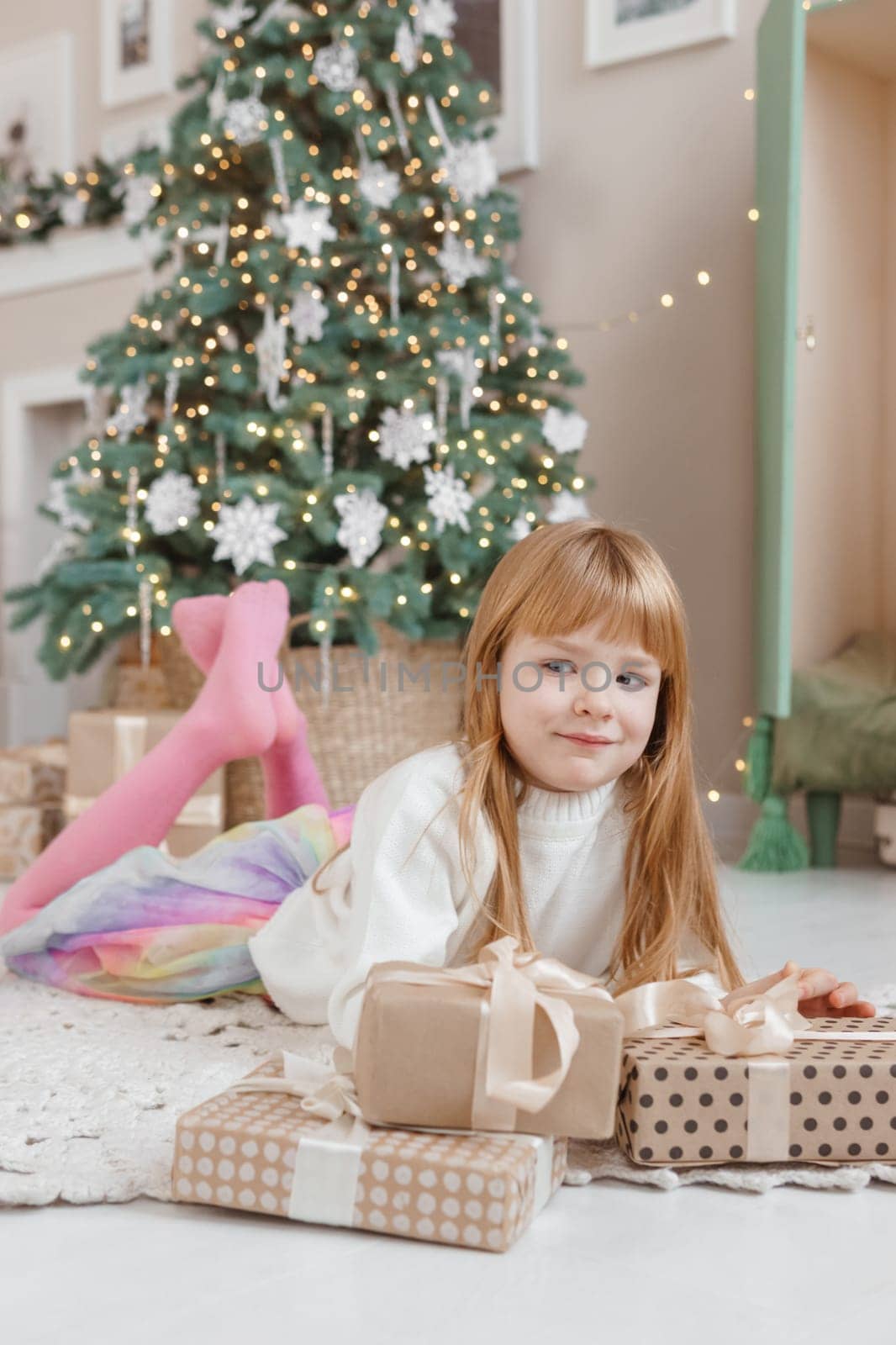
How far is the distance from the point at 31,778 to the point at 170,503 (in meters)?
0.62

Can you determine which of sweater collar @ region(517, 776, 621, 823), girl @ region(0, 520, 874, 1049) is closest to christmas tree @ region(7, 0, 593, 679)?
girl @ region(0, 520, 874, 1049)

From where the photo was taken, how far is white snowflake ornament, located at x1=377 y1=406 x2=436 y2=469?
2740 millimetres

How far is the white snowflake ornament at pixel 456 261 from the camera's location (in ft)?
9.37

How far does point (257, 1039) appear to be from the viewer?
145cm

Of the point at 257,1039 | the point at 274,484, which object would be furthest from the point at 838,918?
the point at 274,484

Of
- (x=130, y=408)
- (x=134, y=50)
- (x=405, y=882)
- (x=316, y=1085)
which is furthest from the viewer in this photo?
(x=134, y=50)

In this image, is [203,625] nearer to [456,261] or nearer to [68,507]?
[68,507]

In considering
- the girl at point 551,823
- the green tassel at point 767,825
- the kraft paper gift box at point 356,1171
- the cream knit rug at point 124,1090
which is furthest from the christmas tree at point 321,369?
the kraft paper gift box at point 356,1171

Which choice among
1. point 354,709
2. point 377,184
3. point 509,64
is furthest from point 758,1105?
point 509,64

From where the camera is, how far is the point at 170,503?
2.71 m

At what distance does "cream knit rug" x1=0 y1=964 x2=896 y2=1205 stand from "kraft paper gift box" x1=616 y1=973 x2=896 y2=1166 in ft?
0.06

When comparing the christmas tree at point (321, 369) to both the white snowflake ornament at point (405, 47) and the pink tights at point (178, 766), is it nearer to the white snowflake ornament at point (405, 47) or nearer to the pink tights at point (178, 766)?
the white snowflake ornament at point (405, 47)

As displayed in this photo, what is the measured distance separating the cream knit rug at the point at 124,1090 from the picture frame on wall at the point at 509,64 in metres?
2.44

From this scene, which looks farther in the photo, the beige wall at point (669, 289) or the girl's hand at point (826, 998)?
the beige wall at point (669, 289)
